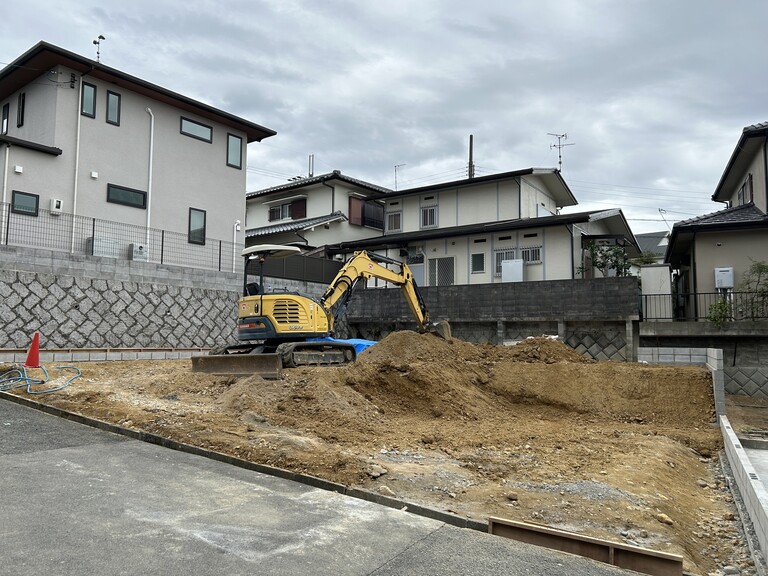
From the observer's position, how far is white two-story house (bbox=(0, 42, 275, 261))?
596 inches

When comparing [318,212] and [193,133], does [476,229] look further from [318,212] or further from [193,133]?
[193,133]

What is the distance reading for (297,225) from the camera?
25.6 metres

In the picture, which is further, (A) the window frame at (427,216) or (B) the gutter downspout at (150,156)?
(A) the window frame at (427,216)

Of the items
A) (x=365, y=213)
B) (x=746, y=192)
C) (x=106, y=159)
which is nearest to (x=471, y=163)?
(x=365, y=213)

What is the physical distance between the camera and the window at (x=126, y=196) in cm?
1689

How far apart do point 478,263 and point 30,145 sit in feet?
48.1

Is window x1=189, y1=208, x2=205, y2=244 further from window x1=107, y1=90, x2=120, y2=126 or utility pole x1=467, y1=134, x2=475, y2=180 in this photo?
utility pole x1=467, y1=134, x2=475, y2=180

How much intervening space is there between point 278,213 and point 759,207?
65.2ft

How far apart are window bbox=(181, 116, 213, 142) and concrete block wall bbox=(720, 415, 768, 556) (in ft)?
57.8

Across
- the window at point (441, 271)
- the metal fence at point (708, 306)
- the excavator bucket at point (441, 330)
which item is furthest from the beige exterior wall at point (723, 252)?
the window at point (441, 271)

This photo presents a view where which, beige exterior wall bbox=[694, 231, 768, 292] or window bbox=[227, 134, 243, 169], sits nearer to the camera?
beige exterior wall bbox=[694, 231, 768, 292]

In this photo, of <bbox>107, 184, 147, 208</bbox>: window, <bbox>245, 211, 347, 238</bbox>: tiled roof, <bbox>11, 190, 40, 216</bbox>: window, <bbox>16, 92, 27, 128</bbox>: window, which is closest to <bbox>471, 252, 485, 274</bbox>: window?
<bbox>245, 211, 347, 238</bbox>: tiled roof

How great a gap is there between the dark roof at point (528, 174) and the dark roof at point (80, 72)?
8.50 m

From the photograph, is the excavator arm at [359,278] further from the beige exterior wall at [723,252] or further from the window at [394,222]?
the window at [394,222]
